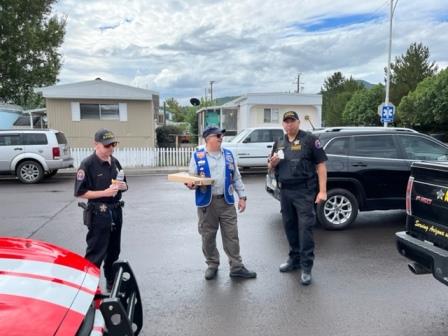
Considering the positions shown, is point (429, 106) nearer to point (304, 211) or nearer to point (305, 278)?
point (304, 211)

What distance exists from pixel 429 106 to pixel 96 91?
25.8 metres

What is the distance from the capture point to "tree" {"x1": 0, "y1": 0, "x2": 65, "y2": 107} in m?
22.5

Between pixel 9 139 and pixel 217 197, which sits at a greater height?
pixel 9 139

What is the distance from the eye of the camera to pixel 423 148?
6.60 metres

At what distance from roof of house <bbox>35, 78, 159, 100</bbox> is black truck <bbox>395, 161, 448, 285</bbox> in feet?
52.8

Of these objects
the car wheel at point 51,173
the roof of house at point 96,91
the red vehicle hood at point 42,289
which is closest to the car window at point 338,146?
the red vehicle hood at point 42,289

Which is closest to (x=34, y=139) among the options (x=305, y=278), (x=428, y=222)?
(x=305, y=278)

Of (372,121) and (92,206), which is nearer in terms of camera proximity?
(92,206)

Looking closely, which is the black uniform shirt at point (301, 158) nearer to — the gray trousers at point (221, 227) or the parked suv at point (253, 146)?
the gray trousers at point (221, 227)

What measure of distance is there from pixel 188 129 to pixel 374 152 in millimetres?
33471

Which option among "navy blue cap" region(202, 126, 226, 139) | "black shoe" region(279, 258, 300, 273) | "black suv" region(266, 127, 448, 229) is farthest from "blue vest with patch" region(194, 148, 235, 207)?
"black suv" region(266, 127, 448, 229)

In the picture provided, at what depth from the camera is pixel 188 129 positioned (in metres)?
39.2

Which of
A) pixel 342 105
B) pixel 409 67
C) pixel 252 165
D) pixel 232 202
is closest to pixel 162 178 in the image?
pixel 252 165

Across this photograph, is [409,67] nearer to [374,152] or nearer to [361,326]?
[374,152]
